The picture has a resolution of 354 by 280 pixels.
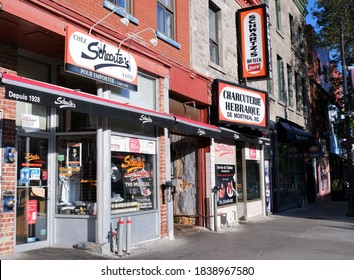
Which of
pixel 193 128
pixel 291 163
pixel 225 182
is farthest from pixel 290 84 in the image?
pixel 193 128

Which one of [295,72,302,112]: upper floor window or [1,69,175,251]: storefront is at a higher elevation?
[295,72,302,112]: upper floor window

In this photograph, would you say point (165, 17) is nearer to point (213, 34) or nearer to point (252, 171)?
point (213, 34)

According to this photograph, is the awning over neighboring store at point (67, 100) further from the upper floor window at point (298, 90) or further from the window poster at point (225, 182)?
the upper floor window at point (298, 90)

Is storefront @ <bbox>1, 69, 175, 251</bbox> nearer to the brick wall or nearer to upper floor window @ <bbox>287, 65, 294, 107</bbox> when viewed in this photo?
the brick wall

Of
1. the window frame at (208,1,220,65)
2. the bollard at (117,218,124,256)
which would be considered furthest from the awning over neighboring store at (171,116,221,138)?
the window frame at (208,1,220,65)

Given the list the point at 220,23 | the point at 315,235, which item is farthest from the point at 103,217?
the point at 220,23

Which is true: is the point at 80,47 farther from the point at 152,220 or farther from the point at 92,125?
the point at 152,220

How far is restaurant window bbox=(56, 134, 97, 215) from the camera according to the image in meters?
8.26

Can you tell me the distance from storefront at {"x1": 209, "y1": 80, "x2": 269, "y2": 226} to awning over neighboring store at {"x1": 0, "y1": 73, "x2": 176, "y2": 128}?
4.01 m

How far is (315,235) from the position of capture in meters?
10.8

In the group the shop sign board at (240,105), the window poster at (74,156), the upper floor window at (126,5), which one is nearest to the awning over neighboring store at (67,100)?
the window poster at (74,156)

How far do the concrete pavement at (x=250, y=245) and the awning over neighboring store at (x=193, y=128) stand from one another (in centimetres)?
262

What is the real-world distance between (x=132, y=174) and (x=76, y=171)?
1252mm

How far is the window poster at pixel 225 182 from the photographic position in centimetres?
1243
